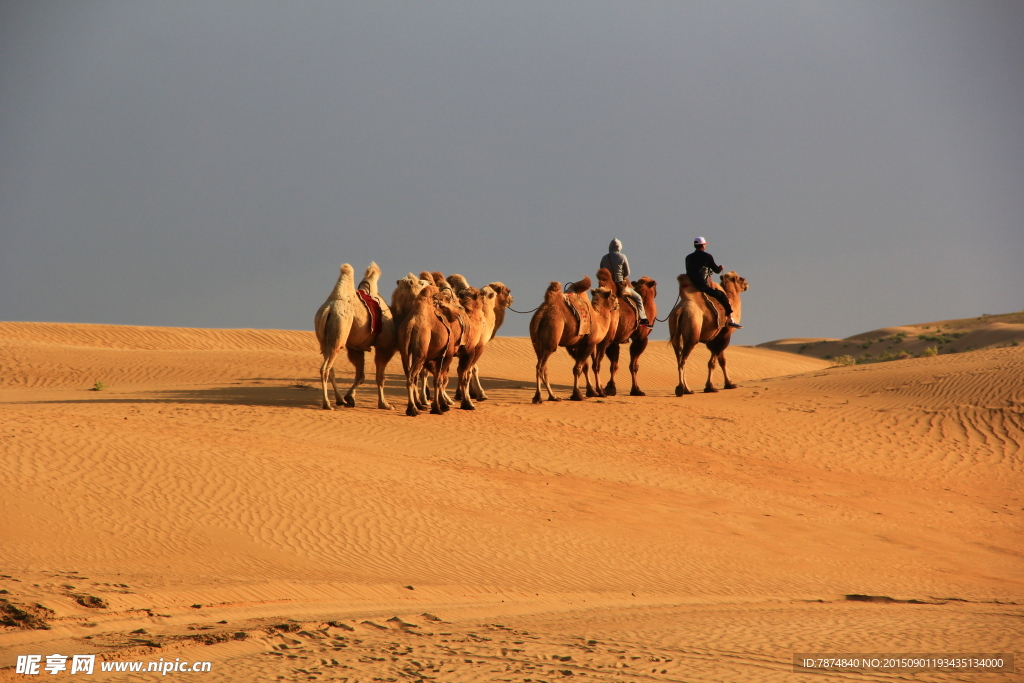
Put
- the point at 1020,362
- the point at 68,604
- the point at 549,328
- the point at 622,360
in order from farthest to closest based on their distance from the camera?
the point at 622,360
the point at 1020,362
the point at 549,328
the point at 68,604

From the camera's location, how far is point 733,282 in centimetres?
2155

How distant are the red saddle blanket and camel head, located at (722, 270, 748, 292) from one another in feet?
29.8

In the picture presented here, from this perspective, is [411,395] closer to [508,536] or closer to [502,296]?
[502,296]

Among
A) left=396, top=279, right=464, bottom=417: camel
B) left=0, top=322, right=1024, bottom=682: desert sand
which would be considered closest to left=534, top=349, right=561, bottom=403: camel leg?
left=0, top=322, right=1024, bottom=682: desert sand

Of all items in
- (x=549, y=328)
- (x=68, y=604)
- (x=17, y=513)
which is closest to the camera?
(x=68, y=604)

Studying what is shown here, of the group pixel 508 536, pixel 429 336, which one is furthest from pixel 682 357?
pixel 508 536

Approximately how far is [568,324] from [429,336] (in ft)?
11.6

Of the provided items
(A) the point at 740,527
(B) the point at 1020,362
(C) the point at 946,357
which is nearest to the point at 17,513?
(A) the point at 740,527

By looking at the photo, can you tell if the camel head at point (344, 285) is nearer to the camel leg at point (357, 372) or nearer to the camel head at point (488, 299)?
the camel leg at point (357, 372)

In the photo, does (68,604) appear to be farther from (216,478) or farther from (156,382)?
(156,382)

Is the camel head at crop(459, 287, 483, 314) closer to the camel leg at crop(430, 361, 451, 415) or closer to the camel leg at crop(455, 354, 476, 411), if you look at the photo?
the camel leg at crop(455, 354, 476, 411)

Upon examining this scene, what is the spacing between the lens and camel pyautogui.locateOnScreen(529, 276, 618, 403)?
17562 mm

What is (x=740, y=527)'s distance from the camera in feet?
35.0

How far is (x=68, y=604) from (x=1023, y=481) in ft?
43.0
